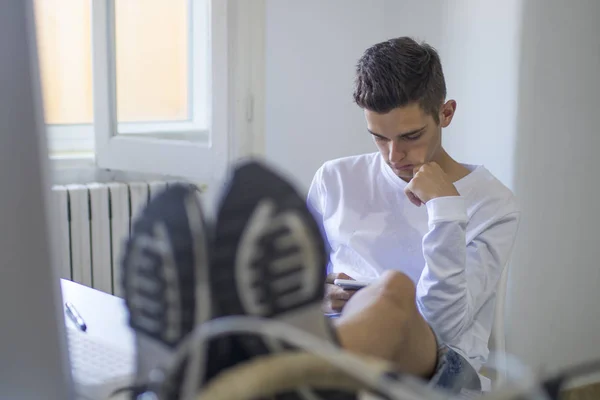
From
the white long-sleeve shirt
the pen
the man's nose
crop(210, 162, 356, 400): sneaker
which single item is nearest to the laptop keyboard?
the pen

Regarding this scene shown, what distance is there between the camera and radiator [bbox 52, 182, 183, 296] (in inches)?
90.9

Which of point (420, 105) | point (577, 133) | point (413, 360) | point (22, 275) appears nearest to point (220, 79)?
point (420, 105)

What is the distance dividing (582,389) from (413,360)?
1535 millimetres

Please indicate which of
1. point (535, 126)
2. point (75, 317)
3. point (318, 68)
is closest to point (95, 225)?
point (318, 68)

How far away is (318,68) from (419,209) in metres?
1.22

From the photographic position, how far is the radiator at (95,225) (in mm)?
2309

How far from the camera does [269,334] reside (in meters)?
0.45

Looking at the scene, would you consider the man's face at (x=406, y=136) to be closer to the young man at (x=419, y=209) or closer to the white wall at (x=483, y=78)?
the young man at (x=419, y=209)

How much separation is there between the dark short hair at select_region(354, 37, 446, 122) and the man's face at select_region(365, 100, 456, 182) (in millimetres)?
17

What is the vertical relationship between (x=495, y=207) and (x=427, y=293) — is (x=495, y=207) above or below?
above

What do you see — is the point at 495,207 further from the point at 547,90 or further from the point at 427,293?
the point at 547,90

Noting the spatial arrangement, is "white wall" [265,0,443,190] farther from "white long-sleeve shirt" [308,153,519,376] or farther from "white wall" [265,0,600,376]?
"white long-sleeve shirt" [308,153,519,376]

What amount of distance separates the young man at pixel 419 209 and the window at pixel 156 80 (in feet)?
2.55

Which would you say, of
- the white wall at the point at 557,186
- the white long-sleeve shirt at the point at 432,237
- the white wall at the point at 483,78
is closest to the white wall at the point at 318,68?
the white wall at the point at 483,78
